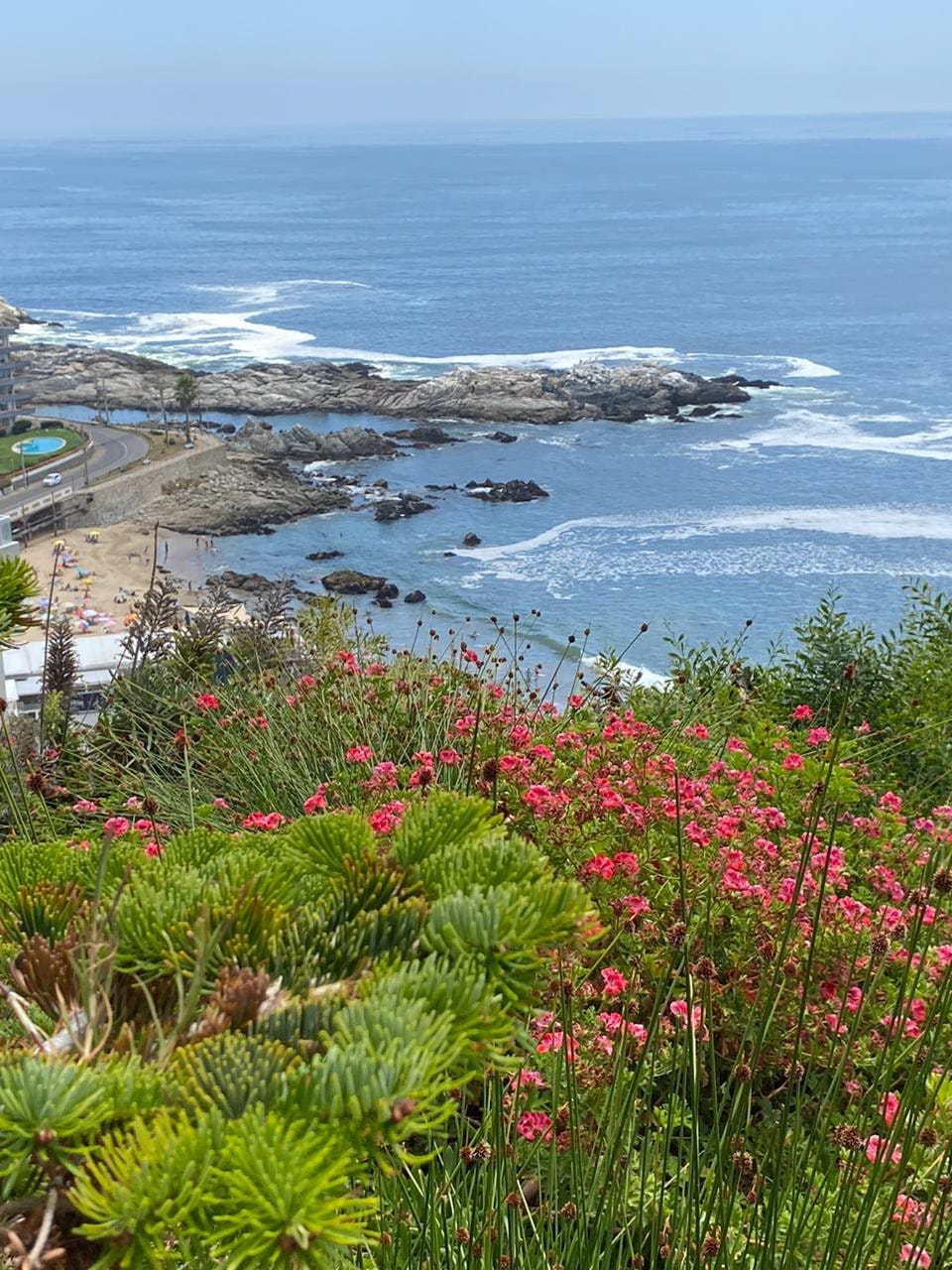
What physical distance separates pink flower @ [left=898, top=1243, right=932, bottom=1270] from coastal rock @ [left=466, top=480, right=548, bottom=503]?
34.2 metres

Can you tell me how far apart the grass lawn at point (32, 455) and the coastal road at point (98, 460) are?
0.68 meters

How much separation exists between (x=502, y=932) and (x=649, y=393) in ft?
158

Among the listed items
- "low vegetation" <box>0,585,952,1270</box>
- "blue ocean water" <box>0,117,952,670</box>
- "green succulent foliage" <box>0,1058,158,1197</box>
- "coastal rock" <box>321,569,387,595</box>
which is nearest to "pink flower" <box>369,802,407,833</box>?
"low vegetation" <box>0,585,952,1270</box>

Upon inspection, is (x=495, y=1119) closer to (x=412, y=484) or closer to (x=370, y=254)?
(x=412, y=484)

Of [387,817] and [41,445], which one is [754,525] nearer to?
[41,445]

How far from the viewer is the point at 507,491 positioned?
121 feet

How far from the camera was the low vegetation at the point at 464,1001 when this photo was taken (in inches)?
40.1

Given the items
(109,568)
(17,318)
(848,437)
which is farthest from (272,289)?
(109,568)

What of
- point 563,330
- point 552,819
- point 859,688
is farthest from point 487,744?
point 563,330

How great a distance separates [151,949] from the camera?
1.32m

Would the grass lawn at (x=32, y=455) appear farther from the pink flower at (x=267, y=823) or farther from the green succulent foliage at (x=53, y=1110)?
the green succulent foliage at (x=53, y=1110)

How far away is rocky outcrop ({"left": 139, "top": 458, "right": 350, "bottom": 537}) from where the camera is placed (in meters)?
36.1

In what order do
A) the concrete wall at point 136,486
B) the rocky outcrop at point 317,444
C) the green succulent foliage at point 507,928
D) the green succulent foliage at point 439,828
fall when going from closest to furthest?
the green succulent foliage at point 507,928, the green succulent foliage at point 439,828, the concrete wall at point 136,486, the rocky outcrop at point 317,444

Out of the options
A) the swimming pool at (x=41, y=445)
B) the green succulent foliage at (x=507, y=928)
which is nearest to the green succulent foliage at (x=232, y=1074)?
the green succulent foliage at (x=507, y=928)
